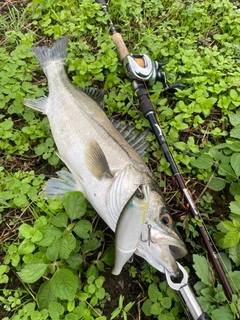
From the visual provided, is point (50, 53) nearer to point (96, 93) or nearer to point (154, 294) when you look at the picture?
point (96, 93)

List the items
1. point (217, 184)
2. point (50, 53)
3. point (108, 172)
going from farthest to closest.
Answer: point (50, 53)
point (217, 184)
point (108, 172)

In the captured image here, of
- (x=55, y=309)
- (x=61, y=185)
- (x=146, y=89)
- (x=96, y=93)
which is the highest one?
(x=96, y=93)

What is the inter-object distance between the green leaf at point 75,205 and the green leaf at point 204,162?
40.8 inches

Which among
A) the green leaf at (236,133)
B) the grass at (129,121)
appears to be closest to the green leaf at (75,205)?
the grass at (129,121)

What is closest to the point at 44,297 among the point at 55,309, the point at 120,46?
the point at 55,309

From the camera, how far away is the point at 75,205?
2309mm

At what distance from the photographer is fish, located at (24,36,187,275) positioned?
2043mm

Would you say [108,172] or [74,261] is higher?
[108,172]

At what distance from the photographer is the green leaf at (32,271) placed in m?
2.04

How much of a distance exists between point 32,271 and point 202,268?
1.13 meters

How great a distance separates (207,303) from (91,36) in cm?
281

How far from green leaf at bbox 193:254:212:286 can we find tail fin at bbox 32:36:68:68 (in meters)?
2.20

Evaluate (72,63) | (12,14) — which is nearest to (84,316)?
(72,63)

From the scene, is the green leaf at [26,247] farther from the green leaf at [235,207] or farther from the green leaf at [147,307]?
the green leaf at [235,207]
